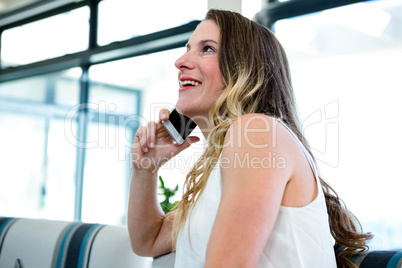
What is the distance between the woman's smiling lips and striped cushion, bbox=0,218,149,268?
542mm

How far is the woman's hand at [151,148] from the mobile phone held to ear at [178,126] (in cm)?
3

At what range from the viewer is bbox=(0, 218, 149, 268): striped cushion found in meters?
1.45

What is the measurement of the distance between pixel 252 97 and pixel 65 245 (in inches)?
33.8

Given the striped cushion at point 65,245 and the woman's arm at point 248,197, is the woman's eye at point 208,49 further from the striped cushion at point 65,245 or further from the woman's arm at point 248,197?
the striped cushion at point 65,245

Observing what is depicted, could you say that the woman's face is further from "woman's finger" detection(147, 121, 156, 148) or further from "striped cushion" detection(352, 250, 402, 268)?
"striped cushion" detection(352, 250, 402, 268)

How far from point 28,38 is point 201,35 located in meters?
3.26

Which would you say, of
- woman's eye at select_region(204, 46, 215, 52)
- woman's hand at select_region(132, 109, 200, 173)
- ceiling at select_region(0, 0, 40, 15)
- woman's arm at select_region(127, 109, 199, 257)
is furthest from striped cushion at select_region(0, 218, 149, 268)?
ceiling at select_region(0, 0, 40, 15)

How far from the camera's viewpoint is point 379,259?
96cm

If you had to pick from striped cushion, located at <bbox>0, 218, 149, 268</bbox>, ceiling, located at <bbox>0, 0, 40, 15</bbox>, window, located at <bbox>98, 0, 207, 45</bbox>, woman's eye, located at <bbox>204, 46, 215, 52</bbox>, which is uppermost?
ceiling, located at <bbox>0, 0, 40, 15</bbox>

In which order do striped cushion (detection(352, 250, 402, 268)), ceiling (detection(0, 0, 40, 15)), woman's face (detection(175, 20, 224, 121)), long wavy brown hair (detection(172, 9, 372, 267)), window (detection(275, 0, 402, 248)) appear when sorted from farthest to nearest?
ceiling (detection(0, 0, 40, 15)) → window (detection(275, 0, 402, 248)) → woman's face (detection(175, 20, 224, 121)) → long wavy brown hair (detection(172, 9, 372, 267)) → striped cushion (detection(352, 250, 402, 268))

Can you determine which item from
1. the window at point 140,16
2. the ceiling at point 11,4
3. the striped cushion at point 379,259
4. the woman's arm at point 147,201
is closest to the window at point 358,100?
the window at point 140,16

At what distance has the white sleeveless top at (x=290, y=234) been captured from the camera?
37.2 inches

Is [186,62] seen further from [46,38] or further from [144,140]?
[46,38]

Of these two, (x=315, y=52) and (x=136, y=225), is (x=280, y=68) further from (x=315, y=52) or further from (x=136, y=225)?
(x=315, y=52)
